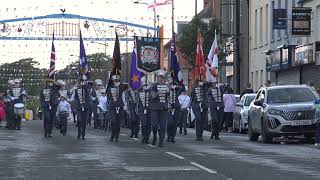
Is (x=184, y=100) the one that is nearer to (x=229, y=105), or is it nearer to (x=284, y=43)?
(x=229, y=105)

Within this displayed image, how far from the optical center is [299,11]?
135 feet

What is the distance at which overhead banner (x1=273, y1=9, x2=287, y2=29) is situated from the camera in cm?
4303

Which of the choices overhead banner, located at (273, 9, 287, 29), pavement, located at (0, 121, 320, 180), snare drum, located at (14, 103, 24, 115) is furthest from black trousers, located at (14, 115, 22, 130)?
overhead banner, located at (273, 9, 287, 29)

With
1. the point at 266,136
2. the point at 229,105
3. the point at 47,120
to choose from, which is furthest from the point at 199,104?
the point at 229,105

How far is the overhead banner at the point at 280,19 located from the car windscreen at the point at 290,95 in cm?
1812

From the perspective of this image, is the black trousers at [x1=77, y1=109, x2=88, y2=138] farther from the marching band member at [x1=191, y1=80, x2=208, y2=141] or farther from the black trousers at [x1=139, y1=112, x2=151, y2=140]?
the marching band member at [x1=191, y1=80, x2=208, y2=141]

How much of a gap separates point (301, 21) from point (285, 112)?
1772cm

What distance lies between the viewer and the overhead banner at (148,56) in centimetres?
3594

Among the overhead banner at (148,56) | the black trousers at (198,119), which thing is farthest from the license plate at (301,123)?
the overhead banner at (148,56)

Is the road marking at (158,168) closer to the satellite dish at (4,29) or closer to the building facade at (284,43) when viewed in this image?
the building facade at (284,43)

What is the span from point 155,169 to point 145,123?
8.21 m

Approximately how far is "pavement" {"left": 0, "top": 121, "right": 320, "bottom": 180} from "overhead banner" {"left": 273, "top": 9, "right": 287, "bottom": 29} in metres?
19.6

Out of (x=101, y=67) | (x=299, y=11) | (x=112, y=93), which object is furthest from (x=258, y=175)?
(x=101, y=67)

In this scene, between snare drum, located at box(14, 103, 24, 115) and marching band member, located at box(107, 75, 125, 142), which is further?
snare drum, located at box(14, 103, 24, 115)
